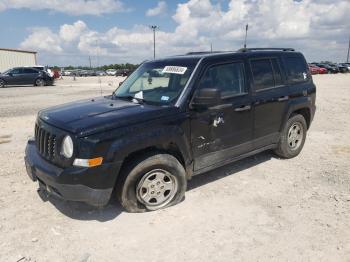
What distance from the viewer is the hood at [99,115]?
3.57 m

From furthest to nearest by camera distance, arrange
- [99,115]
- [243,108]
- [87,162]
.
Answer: [243,108], [99,115], [87,162]

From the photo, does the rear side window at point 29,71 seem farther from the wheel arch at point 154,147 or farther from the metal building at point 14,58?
the wheel arch at point 154,147

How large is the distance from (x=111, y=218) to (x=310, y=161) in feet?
12.6

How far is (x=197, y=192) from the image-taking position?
15.5 feet

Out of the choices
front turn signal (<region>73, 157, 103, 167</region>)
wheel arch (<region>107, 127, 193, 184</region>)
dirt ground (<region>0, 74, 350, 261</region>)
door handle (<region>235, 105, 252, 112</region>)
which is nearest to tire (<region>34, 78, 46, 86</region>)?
dirt ground (<region>0, 74, 350, 261</region>)

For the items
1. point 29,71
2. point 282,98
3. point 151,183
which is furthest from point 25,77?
point 151,183

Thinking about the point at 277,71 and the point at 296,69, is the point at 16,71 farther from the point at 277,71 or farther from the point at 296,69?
the point at 277,71

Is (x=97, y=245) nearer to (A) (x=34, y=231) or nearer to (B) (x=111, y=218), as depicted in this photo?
(B) (x=111, y=218)

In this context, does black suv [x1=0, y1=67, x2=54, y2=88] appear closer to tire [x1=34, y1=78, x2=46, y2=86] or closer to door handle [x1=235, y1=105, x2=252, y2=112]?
tire [x1=34, y1=78, x2=46, y2=86]

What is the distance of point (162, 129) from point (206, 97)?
26.5 inches

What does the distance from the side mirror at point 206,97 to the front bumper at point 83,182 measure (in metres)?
1.29

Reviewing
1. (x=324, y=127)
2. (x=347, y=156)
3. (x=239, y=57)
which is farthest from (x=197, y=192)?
(x=324, y=127)

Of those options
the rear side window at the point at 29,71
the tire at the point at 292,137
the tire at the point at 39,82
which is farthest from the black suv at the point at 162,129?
the rear side window at the point at 29,71

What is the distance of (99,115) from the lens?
386cm
